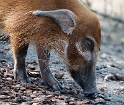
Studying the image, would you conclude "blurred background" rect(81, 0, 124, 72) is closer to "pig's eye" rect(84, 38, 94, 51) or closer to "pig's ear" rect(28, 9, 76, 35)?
"pig's eye" rect(84, 38, 94, 51)

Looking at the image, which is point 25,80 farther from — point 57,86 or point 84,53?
point 84,53

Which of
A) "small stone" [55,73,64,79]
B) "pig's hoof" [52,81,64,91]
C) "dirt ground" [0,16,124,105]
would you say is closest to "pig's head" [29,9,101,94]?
"dirt ground" [0,16,124,105]

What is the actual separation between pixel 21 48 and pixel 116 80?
1.92 meters

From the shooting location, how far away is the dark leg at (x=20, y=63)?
6.10m

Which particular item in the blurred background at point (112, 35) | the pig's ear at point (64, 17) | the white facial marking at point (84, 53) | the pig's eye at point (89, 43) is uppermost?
the pig's ear at point (64, 17)

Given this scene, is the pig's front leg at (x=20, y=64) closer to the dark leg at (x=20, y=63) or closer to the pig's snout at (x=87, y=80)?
the dark leg at (x=20, y=63)

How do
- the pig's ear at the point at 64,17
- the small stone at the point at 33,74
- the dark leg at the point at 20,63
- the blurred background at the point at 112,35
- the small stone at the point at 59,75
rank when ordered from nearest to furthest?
the pig's ear at the point at 64,17 → the dark leg at the point at 20,63 → the small stone at the point at 33,74 → the small stone at the point at 59,75 → the blurred background at the point at 112,35

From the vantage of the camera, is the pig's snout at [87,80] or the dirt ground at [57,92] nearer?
the dirt ground at [57,92]

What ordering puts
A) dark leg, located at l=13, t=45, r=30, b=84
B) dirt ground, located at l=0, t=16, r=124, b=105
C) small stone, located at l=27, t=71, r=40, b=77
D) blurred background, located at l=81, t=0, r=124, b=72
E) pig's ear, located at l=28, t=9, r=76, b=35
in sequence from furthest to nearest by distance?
blurred background, located at l=81, t=0, r=124, b=72 < small stone, located at l=27, t=71, r=40, b=77 < dark leg, located at l=13, t=45, r=30, b=84 < pig's ear, located at l=28, t=9, r=76, b=35 < dirt ground, located at l=0, t=16, r=124, b=105

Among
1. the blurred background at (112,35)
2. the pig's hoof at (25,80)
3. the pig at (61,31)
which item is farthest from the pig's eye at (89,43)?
the blurred background at (112,35)

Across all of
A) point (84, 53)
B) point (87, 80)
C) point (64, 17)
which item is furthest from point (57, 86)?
point (64, 17)

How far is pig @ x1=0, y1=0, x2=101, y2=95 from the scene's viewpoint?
19.0 feet

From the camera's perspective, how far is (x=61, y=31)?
586cm

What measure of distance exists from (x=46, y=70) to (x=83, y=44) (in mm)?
829
